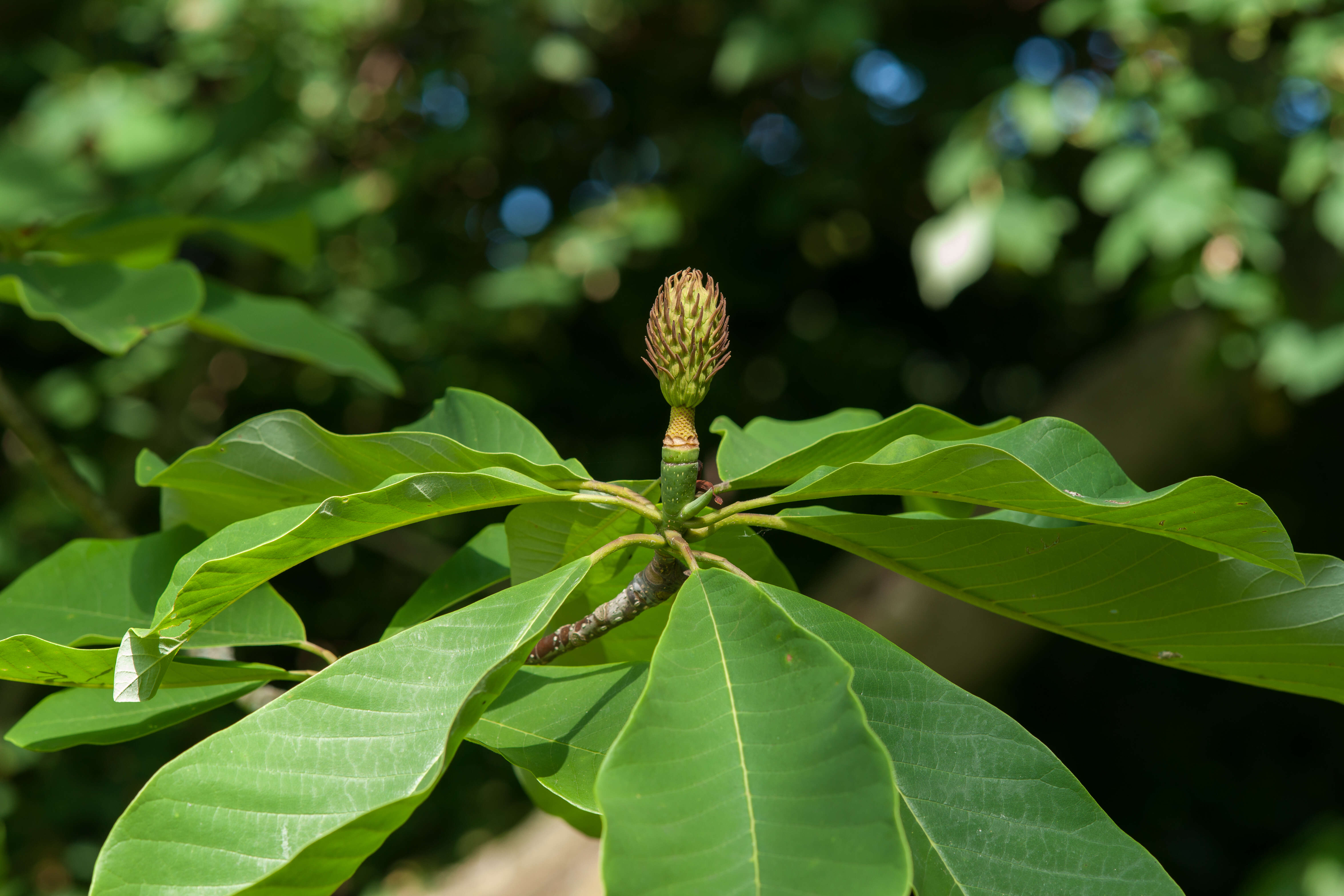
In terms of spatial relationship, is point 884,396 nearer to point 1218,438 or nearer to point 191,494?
point 1218,438

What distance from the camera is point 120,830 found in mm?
448

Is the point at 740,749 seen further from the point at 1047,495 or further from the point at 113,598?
the point at 113,598

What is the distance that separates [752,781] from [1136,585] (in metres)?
0.32

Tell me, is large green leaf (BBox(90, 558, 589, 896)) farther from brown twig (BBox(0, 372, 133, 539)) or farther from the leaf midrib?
brown twig (BBox(0, 372, 133, 539))

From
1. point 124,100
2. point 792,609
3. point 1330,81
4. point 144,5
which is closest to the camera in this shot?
point 792,609

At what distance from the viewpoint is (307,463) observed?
609 mm

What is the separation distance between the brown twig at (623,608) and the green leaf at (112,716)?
205 millimetres

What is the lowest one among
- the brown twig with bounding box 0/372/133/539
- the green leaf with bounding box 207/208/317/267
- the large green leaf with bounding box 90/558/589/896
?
the large green leaf with bounding box 90/558/589/896

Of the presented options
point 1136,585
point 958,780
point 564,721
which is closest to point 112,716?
point 564,721

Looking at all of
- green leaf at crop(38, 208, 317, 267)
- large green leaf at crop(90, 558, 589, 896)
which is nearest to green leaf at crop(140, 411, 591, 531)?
large green leaf at crop(90, 558, 589, 896)

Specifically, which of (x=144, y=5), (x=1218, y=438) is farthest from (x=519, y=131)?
(x=1218, y=438)

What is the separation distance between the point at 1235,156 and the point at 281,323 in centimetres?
195

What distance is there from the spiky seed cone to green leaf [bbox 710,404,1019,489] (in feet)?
0.17

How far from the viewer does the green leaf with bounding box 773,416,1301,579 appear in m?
0.50
